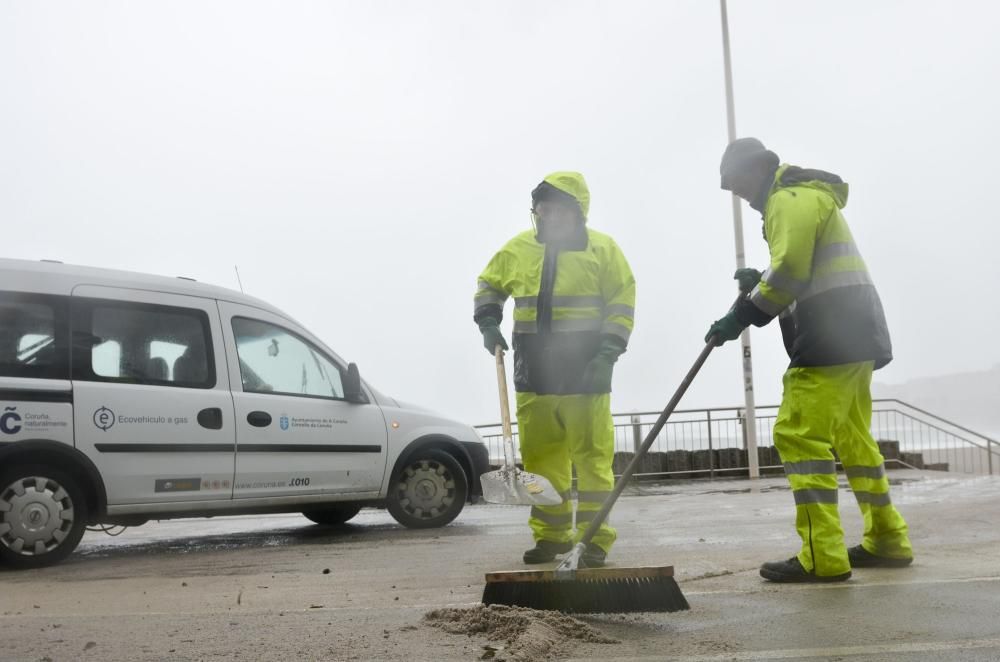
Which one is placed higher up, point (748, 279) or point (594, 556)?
point (748, 279)

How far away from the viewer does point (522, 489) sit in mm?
4734

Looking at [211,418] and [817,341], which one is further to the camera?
[211,418]

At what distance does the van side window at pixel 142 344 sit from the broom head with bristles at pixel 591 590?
359 cm

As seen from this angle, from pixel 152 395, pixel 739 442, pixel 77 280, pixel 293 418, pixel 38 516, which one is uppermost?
pixel 77 280

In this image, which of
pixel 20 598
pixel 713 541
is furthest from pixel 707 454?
pixel 20 598

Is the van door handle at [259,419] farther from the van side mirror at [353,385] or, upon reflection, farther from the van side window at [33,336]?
the van side window at [33,336]

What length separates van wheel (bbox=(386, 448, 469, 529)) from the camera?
7.94m

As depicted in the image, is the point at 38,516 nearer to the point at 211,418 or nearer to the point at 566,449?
the point at 211,418

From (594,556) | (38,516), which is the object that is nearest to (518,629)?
(594,556)

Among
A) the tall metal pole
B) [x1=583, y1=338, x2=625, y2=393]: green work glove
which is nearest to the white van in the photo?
[x1=583, y1=338, x2=625, y2=393]: green work glove

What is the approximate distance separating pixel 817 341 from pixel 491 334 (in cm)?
171

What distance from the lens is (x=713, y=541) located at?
6414mm

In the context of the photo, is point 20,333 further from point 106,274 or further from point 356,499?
point 356,499

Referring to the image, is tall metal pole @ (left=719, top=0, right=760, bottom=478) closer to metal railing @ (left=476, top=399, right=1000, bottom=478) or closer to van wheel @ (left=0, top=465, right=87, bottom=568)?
metal railing @ (left=476, top=399, right=1000, bottom=478)
